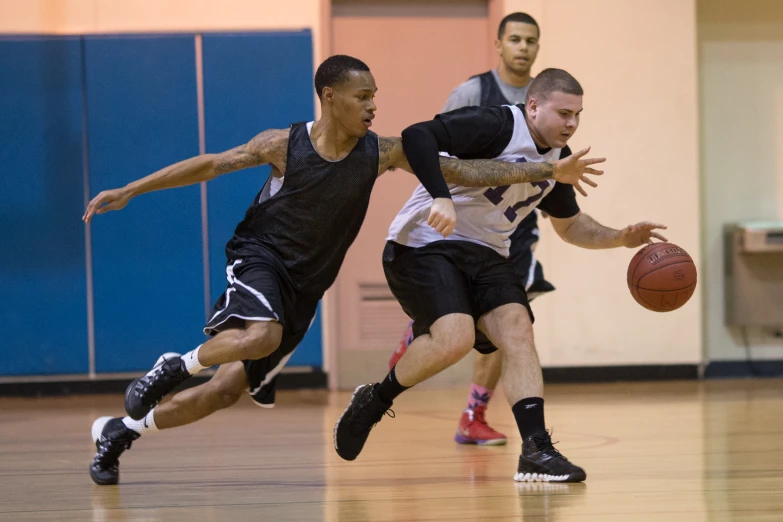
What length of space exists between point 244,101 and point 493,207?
355 cm

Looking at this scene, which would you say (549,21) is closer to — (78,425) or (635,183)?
(635,183)

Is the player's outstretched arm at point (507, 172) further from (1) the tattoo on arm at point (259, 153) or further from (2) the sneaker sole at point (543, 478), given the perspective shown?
(2) the sneaker sole at point (543, 478)

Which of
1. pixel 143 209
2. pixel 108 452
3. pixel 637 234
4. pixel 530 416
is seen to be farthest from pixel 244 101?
pixel 530 416

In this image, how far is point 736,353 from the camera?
23.6 ft

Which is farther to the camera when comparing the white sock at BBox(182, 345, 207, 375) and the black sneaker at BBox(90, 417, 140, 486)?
the black sneaker at BBox(90, 417, 140, 486)

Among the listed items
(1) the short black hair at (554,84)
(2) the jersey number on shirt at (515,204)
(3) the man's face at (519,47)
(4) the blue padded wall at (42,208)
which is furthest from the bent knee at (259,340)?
(4) the blue padded wall at (42,208)

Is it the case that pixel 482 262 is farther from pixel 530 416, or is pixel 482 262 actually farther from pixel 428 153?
pixel 530 416

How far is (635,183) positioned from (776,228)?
1.03 metres

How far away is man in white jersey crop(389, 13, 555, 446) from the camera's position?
429 centimetres

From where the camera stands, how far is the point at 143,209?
6668mm

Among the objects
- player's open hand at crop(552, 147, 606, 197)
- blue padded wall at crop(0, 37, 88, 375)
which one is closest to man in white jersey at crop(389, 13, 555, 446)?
player's open hand at crop(552, 147, 606, 197)

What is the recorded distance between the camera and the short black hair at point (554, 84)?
3.37m

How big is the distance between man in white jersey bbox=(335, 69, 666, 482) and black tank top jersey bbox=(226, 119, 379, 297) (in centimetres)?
22

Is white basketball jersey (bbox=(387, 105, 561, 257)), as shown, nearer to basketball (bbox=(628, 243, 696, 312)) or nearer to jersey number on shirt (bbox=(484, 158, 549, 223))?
jersey number on shirt (bbox=(484, 158, 549, 223))
